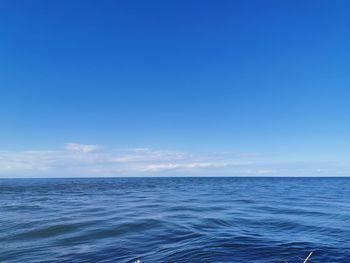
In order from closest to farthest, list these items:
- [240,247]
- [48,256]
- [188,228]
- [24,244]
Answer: [48,256]
[240,247]
[24,244]
[188,228]

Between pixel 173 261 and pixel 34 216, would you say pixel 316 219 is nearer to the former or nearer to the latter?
pixel 173 261

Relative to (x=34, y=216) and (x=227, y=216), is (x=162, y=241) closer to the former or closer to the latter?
(x=227, y=216)

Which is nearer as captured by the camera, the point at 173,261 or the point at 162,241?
the point at 173,261

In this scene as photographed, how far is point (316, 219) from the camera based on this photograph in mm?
18172

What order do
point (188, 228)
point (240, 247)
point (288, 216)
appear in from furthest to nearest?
point (288, 216)
point (188, 228)
point (240, 247)

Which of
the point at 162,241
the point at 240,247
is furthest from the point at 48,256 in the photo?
the point at 240,247

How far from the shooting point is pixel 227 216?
754 inches

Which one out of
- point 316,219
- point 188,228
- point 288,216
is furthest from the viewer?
point 288,216

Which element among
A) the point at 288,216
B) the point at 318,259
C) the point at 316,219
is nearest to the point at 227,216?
the point at 288,216

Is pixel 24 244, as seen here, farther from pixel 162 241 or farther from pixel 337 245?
pixel 337 245

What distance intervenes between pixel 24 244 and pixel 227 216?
1120 cm

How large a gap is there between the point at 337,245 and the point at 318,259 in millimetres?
2368

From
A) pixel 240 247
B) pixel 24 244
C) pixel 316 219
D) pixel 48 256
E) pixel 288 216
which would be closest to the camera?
pixel 48 256

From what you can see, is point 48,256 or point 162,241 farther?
point 162,241
